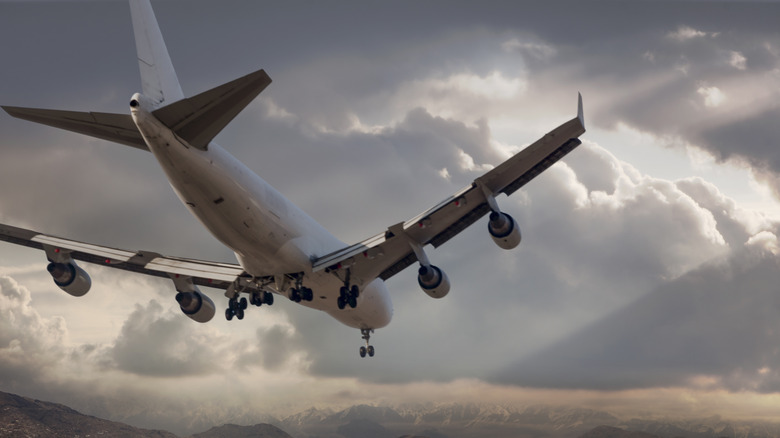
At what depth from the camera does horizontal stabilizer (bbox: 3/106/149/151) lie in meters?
A: 16.8

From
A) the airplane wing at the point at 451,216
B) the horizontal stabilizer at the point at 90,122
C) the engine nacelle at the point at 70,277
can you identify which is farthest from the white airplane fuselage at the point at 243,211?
the engine nacelle at the point at 70,277

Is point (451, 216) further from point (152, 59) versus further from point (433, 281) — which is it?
point (152, 59)

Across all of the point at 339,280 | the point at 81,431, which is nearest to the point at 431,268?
the point at 339,280

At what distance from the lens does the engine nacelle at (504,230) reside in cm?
2105

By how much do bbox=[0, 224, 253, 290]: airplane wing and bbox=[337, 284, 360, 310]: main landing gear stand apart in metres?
3.12

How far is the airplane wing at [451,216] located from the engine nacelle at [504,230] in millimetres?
700

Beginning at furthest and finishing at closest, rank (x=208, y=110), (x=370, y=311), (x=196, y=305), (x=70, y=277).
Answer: (x=370, y=311)
(x=196, y=305)
(x=70, y=277)
(x=208, y=110)

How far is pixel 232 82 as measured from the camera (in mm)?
15859

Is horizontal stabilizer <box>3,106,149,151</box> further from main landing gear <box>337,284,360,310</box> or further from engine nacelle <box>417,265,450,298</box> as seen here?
engine nacelle <box>417,265,450,298</box>

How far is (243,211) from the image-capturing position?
61.9 feet

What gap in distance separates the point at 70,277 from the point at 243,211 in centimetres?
1000

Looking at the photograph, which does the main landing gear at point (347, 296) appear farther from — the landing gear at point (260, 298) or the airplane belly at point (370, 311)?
the landing gear at point (260, 298)

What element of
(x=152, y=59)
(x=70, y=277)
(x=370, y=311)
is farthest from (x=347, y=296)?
(x=70, y=277)

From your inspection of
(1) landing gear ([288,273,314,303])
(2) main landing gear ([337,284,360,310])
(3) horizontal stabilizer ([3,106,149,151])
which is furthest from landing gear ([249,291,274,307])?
(3) horizontal stabilizer ([3,106,149,151])
